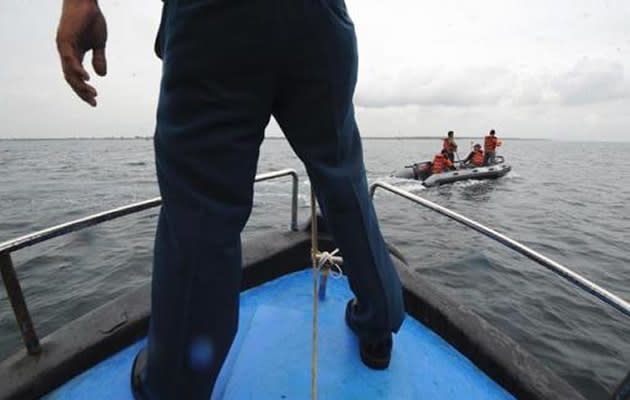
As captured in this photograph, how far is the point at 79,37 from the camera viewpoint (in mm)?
666

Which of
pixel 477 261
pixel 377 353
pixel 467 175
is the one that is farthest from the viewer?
pixel 467 175

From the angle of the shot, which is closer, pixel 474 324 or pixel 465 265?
pixel 474 324

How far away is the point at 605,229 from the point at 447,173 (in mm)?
5020

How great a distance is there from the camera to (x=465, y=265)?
214 inches

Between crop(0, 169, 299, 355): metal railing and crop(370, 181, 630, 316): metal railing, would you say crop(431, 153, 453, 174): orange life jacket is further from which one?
crop(0, 169, 299, 355): metal railing

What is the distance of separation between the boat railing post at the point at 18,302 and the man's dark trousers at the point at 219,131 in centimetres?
65

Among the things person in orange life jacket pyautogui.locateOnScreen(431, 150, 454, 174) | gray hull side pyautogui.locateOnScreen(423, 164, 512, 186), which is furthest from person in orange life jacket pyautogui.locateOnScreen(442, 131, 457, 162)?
gray hull side pyautogui.locateOnScreen(423, 164, 512, 186)

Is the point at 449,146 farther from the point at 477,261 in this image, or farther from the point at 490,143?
the point at 477,261

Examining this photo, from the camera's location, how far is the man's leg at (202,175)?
1.94ft

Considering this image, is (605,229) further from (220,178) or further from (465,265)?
(220,178)

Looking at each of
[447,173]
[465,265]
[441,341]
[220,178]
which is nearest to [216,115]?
[220,178]

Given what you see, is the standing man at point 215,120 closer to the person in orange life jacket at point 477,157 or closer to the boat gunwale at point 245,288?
the boat gunwale at point 245,288

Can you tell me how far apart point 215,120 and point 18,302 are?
108 cm

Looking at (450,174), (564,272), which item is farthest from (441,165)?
(564,272)
